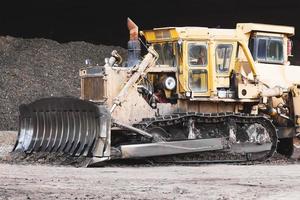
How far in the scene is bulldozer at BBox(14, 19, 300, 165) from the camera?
1719 centimetres

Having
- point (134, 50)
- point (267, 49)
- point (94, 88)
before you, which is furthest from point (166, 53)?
point (267, 49)

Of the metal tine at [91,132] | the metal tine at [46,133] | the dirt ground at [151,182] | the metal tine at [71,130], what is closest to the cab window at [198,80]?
the dirt ground at [151,182]

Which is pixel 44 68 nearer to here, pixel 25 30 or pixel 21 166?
pixel 25 30

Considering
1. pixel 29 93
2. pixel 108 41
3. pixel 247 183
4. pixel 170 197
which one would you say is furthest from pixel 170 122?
pixel 108 41

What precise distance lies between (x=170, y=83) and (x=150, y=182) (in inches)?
194

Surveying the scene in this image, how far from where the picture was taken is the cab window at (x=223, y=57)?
18.4m

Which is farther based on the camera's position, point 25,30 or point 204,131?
point 25,30

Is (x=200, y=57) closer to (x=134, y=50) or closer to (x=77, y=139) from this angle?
(x=134, y=50)

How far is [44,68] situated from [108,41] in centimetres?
654

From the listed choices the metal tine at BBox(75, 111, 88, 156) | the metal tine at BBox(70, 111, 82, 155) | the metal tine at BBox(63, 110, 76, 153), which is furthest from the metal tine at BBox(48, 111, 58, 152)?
the metal tine at BBox(75, 111, 88, 156)

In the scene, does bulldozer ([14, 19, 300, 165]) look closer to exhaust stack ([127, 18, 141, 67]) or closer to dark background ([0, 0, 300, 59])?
exhaust stack ([127, 18, 141, 67])

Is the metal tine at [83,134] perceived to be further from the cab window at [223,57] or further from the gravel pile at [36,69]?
the gravel pile at [36,69]

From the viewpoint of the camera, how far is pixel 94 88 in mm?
17797

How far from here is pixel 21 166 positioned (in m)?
16.1
